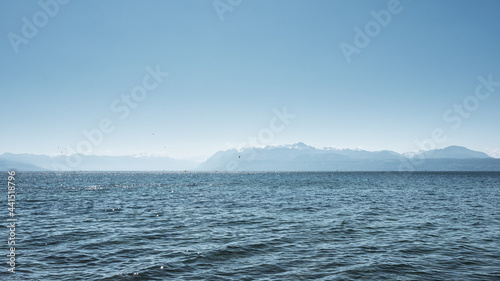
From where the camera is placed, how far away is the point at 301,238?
22.5 m

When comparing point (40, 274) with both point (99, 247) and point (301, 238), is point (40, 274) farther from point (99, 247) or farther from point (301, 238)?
point (301, 238)

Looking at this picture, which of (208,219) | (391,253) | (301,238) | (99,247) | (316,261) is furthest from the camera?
(208,219)

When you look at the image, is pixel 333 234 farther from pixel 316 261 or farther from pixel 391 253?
pixel 316 261

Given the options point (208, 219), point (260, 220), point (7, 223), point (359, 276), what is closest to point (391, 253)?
point (359, 276)

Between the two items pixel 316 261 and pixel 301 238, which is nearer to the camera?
pixel 316 261

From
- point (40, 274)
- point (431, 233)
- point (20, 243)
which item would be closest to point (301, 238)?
point (431, 233)

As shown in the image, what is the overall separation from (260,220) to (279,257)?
13.0m

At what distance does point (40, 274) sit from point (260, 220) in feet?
64.1

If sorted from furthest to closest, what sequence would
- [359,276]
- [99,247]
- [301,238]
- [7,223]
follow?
[7,223], [301,238], [99,247], [359,276]

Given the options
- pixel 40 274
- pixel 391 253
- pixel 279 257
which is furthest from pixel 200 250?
pixel 391 253

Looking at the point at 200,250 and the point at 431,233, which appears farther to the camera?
the point at 431,233

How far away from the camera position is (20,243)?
21266 millimetres

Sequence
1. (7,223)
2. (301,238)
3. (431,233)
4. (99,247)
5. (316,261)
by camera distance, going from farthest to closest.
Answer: (7,223)
(431,233)
(301,238)
(99,247)
(316,261)

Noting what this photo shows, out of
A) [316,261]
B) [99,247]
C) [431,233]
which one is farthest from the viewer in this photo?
[431,233]
